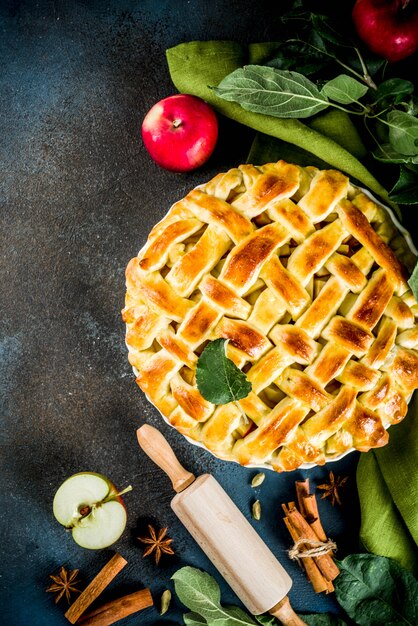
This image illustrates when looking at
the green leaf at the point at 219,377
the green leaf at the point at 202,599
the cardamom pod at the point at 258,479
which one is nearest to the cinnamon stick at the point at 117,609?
the green leaf at the point at 202,599

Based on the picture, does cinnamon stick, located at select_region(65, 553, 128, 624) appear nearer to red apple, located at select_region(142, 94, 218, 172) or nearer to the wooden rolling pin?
the wooden rolling pin

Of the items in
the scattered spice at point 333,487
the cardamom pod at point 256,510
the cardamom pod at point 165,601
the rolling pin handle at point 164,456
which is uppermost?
the rolling pin handle at point 164,456

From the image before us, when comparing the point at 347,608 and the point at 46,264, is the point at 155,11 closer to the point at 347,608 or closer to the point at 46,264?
the point at 46,264

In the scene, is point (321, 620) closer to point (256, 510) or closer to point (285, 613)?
point (285, 613)

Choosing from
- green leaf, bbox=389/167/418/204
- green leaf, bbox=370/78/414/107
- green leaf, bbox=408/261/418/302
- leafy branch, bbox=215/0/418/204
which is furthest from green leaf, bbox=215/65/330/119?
green leaf, bbox=408/261/418/302

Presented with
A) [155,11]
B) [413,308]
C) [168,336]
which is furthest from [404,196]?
[155,11]

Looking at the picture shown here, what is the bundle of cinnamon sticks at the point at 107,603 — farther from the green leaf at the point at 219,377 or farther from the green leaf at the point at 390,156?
the green leaf at the point at 390,156
